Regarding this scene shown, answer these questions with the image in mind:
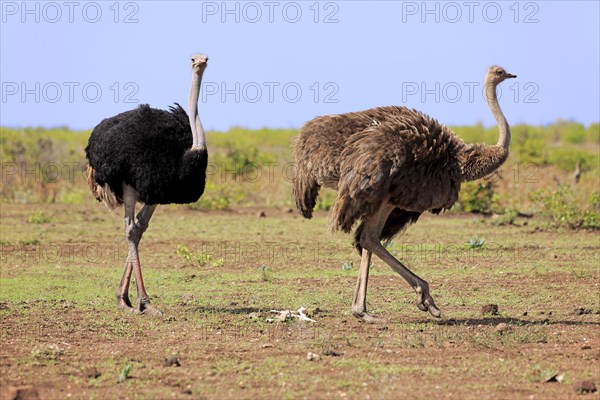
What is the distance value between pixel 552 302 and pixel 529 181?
1432cm

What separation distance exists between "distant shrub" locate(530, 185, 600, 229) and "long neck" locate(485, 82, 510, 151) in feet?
24.2

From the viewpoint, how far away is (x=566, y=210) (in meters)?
16.2

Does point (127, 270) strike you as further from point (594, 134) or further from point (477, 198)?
point (594, 134)

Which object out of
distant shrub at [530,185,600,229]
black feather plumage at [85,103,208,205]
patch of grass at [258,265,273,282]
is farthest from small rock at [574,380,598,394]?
distant shrub at [530,185,600,229]

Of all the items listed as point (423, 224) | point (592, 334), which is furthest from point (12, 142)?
point (592, 334)

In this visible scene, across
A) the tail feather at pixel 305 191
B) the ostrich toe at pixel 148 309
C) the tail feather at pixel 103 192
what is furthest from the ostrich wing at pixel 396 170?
the tail feather at pixel 103 192

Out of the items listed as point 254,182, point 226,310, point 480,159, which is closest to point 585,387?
point 480,159

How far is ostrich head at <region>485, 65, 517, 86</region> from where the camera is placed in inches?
360

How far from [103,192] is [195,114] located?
1.19 m

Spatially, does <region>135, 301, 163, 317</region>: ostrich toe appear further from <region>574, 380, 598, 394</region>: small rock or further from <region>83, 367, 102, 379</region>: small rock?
<region>574, 380, 598, 394</region>: small rock

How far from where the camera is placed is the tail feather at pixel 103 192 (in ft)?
31.2

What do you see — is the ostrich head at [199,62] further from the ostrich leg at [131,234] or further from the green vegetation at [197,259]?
the green vegetation at [197,259]

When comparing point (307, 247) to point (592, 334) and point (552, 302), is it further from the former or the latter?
point (592, 334)

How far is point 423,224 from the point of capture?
17469 millimetres
